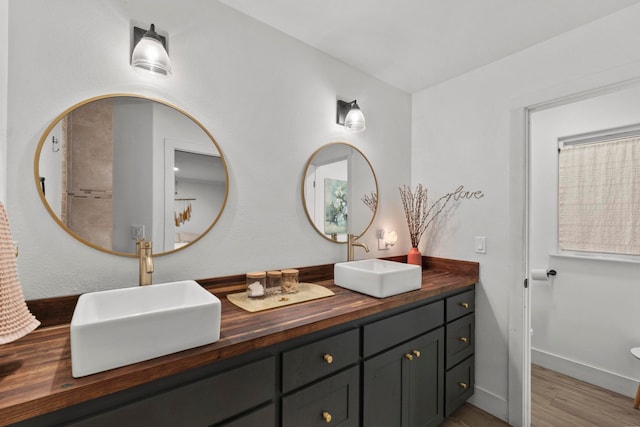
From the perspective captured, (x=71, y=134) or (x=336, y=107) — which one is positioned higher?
(x=336, y=107)

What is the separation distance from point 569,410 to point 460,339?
0.92m

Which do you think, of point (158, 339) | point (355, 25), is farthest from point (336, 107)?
point (158, 339)

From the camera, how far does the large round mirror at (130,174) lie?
1.15 meters

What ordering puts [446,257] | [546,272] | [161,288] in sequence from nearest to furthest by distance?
[161,288]
[446,257]
[546,272]

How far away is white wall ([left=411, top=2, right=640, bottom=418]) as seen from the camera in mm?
1667

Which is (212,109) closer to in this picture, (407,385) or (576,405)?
(407,385)

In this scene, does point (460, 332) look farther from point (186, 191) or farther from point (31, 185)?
point (31, 185)

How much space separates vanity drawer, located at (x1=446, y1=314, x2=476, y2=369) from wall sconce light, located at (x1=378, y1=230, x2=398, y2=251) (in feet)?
2.22

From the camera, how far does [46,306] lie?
1.10m

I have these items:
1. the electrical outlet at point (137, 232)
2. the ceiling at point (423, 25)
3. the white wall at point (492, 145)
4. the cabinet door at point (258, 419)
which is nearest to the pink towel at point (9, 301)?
the electrical outlet at point (137, 232)

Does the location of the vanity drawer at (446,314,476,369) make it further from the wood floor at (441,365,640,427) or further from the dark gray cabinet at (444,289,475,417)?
the wood floor at (441,365,640,427)

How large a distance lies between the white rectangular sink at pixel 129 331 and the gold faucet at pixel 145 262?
0.38 feet

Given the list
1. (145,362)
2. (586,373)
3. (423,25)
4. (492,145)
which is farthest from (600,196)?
(145,362)

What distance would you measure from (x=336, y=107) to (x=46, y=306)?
1.75 m
